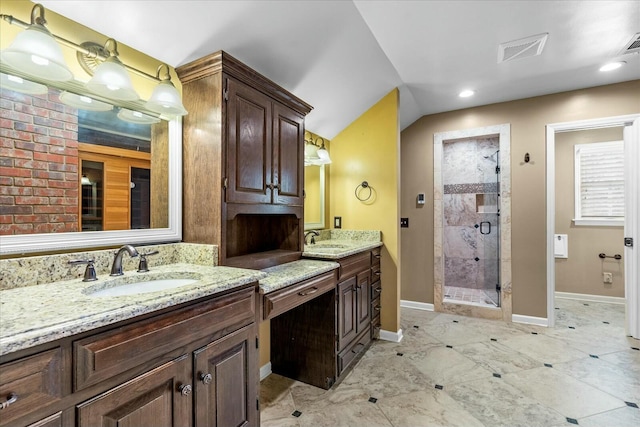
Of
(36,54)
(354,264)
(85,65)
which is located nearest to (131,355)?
(36,54)

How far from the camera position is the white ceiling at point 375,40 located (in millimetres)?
1473

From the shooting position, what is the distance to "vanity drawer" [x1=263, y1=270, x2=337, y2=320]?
57.4 inches

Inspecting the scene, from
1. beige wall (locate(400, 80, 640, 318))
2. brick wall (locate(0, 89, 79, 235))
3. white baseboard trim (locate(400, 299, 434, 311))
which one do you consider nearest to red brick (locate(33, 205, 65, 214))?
brick wall (locate(0, 89, 79, 235))

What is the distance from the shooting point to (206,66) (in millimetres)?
1591

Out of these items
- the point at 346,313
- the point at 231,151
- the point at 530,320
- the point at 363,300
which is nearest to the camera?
→ the point at 231,151

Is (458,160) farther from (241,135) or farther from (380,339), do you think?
(241,135)

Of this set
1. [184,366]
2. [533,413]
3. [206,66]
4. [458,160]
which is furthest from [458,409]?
[458,160]

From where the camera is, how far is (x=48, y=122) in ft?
4.04

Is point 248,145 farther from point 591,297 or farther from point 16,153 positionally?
point 591,297

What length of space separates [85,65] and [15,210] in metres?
0.73

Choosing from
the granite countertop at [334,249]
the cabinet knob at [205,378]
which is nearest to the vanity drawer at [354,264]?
the granite countertop at [334,249]

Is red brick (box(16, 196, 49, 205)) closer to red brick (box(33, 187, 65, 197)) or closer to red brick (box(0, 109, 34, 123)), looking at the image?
red brick (box(33, 187, 65, 197))

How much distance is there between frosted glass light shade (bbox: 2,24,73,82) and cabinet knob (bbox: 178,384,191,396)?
1348mm

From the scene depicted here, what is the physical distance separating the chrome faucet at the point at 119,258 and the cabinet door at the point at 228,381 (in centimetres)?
57
